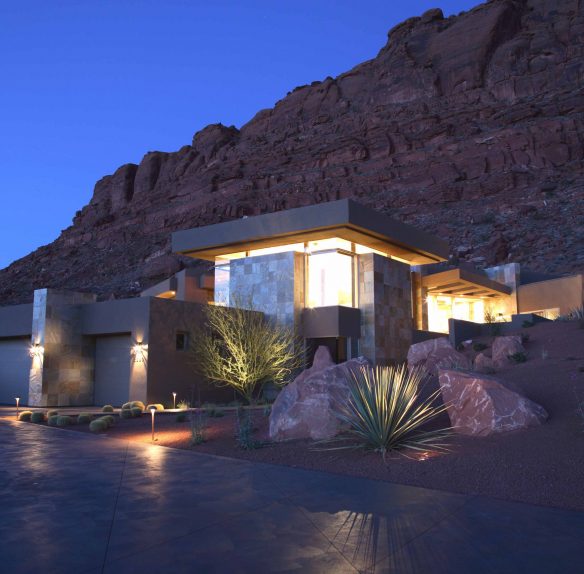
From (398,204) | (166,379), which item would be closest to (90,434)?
(166,379)

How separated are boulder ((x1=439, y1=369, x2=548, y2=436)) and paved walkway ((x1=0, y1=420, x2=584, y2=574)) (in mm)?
2759

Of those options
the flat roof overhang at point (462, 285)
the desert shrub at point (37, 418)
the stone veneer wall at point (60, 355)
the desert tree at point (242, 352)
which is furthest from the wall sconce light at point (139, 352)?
the flat roof overhang at point (462, 285)

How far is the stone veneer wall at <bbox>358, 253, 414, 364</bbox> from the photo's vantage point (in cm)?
2405

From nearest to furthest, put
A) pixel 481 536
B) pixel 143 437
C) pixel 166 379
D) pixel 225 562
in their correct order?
pixel 225 562 → pixel 481 536 → pixel 143 437 → pixel 166 379

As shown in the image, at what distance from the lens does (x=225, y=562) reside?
4438mm

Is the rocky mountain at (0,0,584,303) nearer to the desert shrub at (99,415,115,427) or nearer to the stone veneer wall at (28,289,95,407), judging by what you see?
the stone veneer wall at (28,289,95,407)

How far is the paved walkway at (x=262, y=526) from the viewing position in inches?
175

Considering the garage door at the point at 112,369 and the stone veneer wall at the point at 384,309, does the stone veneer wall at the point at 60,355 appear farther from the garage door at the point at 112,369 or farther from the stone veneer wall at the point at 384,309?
the stone veneer wall at the point at 384,309

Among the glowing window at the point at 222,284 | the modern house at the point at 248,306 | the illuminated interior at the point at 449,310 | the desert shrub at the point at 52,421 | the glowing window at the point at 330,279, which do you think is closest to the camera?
the desert shrub at the point at 52,421

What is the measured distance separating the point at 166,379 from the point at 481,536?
641 inches

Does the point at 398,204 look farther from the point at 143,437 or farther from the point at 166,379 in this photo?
the point at 143,437

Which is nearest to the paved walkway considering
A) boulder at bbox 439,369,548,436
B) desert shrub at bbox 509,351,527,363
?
boulder at bbox 439,369,548,436

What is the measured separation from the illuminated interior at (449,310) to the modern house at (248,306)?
4.16 metres

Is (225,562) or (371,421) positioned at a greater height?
(371,421)
